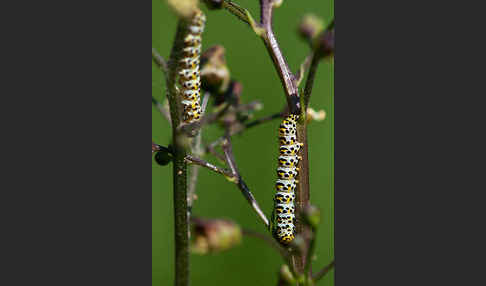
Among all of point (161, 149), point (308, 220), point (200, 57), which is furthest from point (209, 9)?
point (308, 220)

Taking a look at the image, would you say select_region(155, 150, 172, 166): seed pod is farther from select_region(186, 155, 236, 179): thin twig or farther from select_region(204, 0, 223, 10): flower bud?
select_region(204, 0, 223, 10): flower bud

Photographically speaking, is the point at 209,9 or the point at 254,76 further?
the point at 254,76

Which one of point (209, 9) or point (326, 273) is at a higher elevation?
point (209, 9)

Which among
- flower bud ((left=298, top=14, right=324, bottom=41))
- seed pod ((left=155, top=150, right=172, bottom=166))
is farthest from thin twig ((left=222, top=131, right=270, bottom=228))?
flower bud ((left=298, top=14, right=324, bottom=41))

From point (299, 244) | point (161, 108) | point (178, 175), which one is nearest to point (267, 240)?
point (299, 244)

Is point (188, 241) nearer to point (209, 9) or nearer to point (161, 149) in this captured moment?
point (161, 149)

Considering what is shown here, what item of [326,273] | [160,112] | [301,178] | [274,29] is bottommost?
[326,273]
